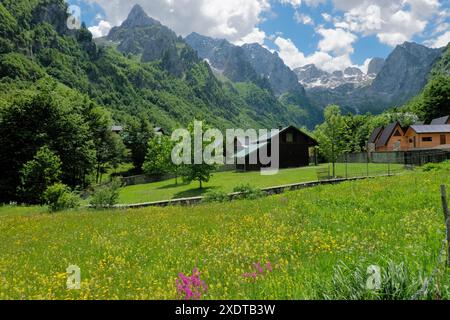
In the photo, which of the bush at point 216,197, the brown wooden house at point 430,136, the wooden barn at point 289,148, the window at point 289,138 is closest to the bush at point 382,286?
the bush at point 216,197

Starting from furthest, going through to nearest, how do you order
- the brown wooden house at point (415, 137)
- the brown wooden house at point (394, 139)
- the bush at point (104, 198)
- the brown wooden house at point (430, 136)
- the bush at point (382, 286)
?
1. the brown wooden house at point (394, 139)
2. the brown wooden house at point (415, 137)
3. the brown wooden house at point (430, 136)
4. the bush at point (104, 198)
5. the bush at point (382, 286)

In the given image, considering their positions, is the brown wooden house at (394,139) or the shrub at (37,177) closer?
the shrub at (37,177)

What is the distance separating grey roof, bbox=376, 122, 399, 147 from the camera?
72.8 meters

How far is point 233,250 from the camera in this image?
8.30 m

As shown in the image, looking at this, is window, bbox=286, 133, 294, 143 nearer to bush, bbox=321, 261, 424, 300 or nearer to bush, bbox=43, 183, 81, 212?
bush, bbox=43, 183, 81, 212

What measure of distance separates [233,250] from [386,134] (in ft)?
253

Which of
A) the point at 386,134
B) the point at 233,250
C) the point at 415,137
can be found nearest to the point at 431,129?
the point at 415,137

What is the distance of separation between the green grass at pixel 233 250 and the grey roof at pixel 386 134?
213ft

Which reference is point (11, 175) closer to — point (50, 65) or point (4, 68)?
point (4, 68)

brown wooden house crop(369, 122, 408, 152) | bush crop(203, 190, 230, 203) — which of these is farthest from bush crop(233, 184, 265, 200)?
brown wooden house crop(369, 122, 408, 152)

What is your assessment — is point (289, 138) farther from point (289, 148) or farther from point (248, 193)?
point (248, 193)

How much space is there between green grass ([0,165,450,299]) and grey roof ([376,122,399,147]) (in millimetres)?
64852

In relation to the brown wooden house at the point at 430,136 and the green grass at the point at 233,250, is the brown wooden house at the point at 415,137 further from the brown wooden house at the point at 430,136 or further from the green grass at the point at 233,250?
the green grass at the point at 233,250

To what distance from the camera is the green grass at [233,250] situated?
5.98 meters
